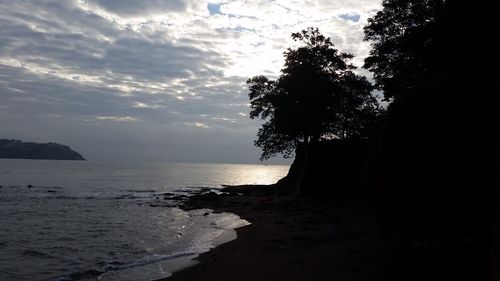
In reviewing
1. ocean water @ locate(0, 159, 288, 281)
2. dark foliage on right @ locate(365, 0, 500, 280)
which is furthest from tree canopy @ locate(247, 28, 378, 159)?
dark foliage on right @ locate(365, 0, 500, 280)

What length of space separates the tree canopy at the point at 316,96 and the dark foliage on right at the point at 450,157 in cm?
2498

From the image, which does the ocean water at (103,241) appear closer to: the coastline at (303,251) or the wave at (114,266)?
the wave at (114,266)

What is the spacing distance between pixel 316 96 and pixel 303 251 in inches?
1123

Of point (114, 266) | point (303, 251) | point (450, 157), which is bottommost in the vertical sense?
point (114, 266)

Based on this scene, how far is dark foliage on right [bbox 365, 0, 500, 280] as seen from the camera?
32.0ft

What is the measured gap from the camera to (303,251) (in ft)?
48.8

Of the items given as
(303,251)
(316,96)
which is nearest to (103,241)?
(303,251)

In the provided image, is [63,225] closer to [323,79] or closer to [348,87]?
[323,79]

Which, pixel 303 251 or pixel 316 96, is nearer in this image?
pixel 303 251

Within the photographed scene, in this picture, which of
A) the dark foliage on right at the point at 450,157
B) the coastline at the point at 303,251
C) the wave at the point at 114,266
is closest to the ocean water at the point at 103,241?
the wave at the point at 114,266

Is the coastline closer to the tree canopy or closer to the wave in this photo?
the wave

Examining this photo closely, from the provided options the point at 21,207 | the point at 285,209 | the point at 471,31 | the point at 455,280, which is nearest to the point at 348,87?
the point at 285,209

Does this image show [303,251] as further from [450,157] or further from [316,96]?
[316,96]

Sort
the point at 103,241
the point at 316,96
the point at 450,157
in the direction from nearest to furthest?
the point at 450,157, the point at 103,241, the point at 316,96
